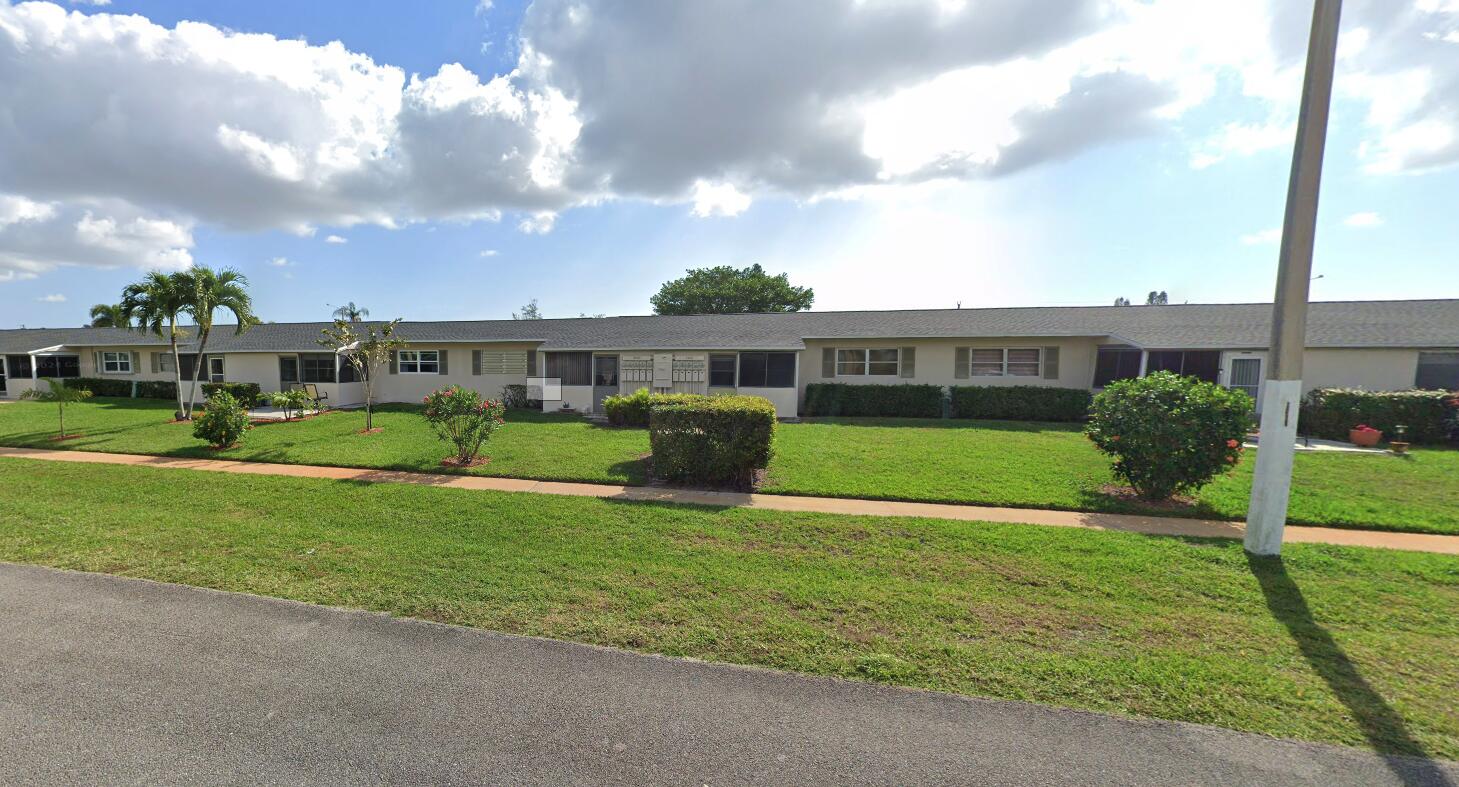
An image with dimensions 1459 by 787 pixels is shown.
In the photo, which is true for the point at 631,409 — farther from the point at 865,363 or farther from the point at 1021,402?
the point at 1021,402

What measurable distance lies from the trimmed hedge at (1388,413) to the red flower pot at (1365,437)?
93cm

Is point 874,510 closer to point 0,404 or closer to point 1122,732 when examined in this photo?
point 1122,732

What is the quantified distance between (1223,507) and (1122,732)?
6.20 m

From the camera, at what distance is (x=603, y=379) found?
1819 centimetres

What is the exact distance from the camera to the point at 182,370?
75.2ft

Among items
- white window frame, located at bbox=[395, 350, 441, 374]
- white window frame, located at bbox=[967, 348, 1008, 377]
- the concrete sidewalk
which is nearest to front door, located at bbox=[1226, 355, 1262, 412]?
white window frame, located at bbox=[967, 348, 1008, 377]

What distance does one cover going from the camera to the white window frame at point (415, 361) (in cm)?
2077

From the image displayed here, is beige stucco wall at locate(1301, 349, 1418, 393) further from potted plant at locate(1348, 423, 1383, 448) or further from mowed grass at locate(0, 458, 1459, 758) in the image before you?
mowed grass at locate(0, 458, 1459, 758)

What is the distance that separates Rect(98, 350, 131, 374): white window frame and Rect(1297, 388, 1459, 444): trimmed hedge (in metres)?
44.0

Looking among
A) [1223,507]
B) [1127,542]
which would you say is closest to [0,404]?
[1127,542]

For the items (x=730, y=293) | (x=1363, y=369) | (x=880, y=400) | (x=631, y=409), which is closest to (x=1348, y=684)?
(x=631, y=409)

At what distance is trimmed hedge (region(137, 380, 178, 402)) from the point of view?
78.7 feet

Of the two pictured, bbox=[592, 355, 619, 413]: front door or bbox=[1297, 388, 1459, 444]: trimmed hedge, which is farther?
bbox=[592, 355, 619, 413]: front door

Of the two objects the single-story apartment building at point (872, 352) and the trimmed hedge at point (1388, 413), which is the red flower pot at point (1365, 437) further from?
the single-story apartment building at point (872, 352)
